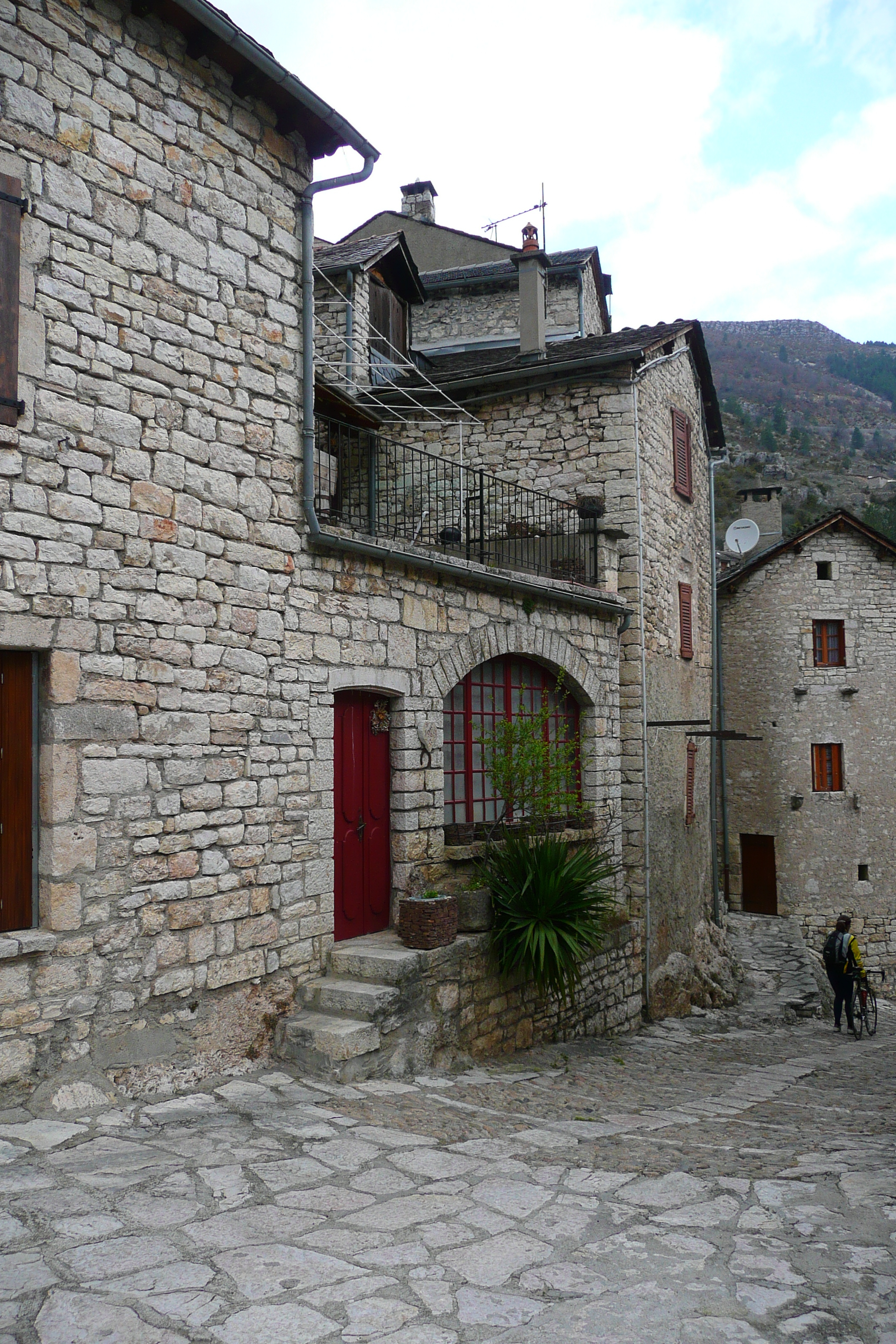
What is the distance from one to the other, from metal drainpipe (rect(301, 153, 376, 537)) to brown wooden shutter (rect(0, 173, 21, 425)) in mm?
2069

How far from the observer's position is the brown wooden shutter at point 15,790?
191 inches

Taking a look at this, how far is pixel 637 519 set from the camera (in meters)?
11.2

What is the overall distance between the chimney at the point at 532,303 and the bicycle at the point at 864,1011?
8.84 metres

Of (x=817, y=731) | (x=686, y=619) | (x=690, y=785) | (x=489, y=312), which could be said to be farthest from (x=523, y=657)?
(x=817, y=731)

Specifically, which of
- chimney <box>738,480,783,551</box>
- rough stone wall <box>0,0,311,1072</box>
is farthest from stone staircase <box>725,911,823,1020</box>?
rough stone wall <box>0,0,311,1072</box>

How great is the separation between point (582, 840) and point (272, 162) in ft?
21.6

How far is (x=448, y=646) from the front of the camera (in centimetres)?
804

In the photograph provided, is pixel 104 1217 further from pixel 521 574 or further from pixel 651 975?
pixel 651 975

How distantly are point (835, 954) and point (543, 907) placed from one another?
6.33 m

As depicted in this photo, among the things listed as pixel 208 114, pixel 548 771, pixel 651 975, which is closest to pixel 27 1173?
pixel 548 771

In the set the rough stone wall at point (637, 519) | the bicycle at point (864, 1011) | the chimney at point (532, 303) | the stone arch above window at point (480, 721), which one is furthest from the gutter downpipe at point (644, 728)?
the bicycle at point (864, 1011)

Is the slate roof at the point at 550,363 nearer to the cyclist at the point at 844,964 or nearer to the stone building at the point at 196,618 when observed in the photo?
the stone building at the point at 196,618

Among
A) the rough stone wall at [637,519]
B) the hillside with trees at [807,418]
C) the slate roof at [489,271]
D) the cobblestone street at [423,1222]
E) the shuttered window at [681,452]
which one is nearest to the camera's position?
the cobblestone street at [423,1222]

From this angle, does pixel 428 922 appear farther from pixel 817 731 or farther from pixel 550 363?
pixel 817 731
